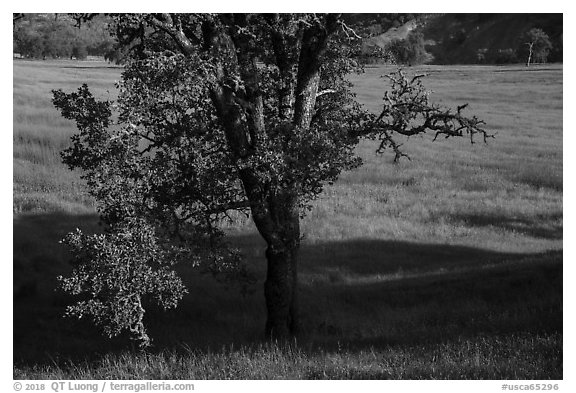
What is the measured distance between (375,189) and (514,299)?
19.0 m

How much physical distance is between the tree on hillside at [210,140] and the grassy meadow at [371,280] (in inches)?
54.8

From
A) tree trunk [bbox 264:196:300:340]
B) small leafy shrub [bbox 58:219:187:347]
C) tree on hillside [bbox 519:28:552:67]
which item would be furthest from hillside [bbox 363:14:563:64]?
small leafy shrub [bbox 58:219:187:347]

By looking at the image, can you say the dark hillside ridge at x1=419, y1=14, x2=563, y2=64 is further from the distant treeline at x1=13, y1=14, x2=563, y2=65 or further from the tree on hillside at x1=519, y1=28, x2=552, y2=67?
the tree on hillside at x1=519, y1=28, x2=552, y2=67

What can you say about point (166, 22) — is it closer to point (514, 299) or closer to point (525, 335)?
point (525, 335)

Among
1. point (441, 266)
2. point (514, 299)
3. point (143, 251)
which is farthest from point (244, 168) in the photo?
point (441, 266)

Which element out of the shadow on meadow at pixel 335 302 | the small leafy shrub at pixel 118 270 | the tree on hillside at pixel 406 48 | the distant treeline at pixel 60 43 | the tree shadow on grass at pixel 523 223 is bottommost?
the tree shadow on grass at pixel 523 223

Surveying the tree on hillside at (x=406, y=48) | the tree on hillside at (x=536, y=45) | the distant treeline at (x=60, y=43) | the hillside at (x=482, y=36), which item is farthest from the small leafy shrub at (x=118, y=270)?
the tree on hillside at (x=536, y=45)

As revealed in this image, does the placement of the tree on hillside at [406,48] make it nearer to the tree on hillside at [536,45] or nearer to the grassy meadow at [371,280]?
the grassy meadow at [371,280]

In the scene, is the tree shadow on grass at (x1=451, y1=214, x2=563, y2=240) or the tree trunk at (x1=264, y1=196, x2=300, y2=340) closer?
the tree trunk at (x1=264, y1=196, x2=300, y2=340)

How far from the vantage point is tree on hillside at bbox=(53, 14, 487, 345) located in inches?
502

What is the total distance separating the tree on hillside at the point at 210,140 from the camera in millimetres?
12742

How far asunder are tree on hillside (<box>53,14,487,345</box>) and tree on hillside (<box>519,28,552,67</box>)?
5049 centimetres

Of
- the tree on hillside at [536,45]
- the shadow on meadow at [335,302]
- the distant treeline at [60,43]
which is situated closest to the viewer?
the shadow on meadow at [335,302]
